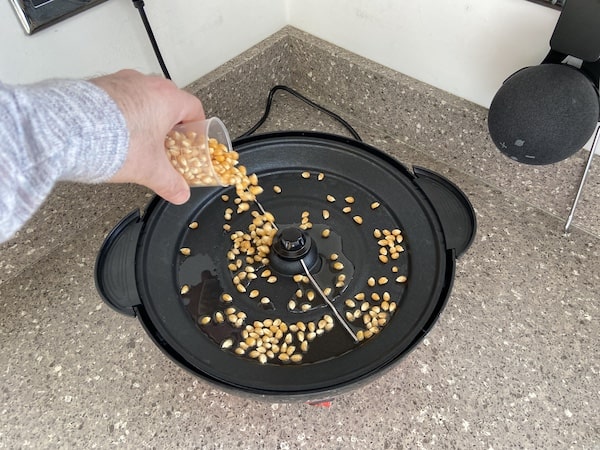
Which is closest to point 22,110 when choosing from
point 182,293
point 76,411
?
point 182,293

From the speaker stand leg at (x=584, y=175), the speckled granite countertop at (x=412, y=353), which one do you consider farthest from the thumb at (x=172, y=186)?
the speaker stand leg at (x=584, y=175)

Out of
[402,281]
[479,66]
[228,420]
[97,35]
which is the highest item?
[97,35]

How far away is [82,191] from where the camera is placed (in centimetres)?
77

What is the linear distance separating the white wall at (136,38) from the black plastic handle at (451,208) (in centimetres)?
42

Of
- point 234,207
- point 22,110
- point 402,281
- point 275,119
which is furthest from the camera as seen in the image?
point 275,119

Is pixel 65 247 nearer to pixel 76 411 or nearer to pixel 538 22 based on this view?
pixel 76 411

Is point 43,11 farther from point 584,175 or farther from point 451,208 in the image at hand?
point 584,175

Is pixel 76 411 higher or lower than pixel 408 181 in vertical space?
lower

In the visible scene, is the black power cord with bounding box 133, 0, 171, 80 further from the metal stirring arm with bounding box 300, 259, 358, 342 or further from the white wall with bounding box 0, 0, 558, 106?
the metal stirring arm with bounding box 300, 259, 358, 342

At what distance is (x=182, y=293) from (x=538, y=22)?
57 cm

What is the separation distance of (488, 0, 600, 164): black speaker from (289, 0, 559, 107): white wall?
78 mm

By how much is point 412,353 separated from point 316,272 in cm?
17

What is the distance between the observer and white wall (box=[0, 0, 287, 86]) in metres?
0.64

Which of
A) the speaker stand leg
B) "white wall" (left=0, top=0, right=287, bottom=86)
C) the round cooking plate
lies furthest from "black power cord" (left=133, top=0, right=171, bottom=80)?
the speaker stand leg
